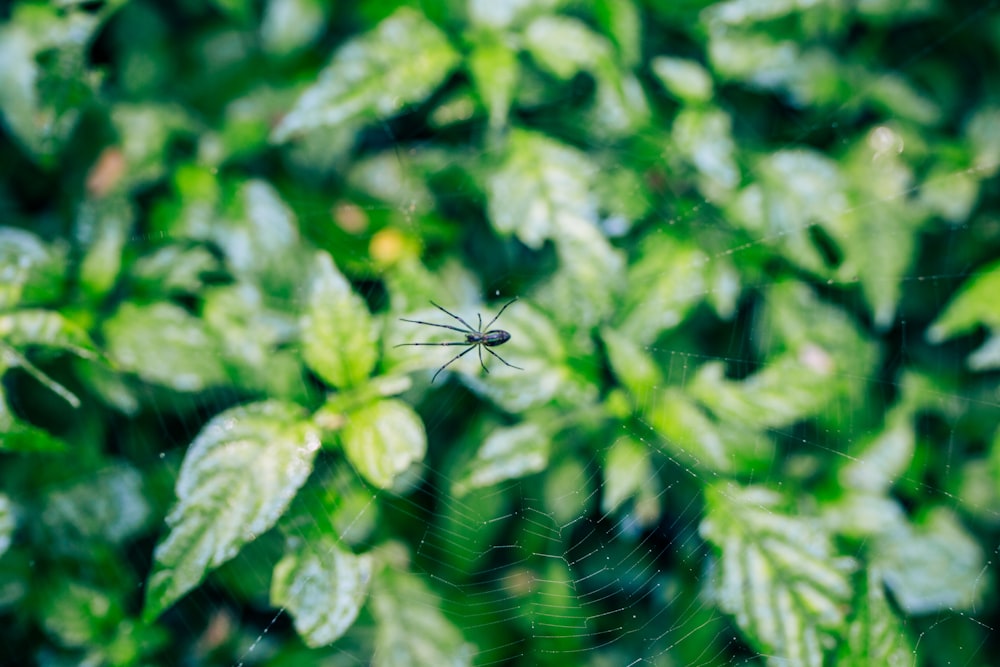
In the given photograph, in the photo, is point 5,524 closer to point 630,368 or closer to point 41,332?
point 41,332

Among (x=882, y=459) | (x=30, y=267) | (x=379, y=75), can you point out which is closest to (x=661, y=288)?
(x=882, y=459)

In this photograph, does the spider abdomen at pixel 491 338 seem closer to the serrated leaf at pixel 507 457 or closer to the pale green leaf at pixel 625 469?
the serrated leaf at pixel 507 457

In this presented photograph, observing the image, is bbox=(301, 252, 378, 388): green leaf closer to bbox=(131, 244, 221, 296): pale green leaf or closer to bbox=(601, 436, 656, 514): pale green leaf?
bbox=(131, 244, 221, 296): pale green leaf

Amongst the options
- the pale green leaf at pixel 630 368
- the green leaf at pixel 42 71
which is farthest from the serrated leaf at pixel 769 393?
the green leaf at pixel 42 71

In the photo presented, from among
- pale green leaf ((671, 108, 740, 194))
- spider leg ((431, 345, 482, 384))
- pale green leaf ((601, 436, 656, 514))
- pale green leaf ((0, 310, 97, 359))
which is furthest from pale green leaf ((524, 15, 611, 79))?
pale green leaf ((0, 310, 97, 359))

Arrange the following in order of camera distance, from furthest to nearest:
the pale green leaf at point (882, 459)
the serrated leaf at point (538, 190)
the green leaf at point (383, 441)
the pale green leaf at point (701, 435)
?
the pale green leaf at point (882, 459) → the serrated leaf at point (538, 190) → the pale green leaf at point (701, 435) → the green leaf at point (383, 441)
